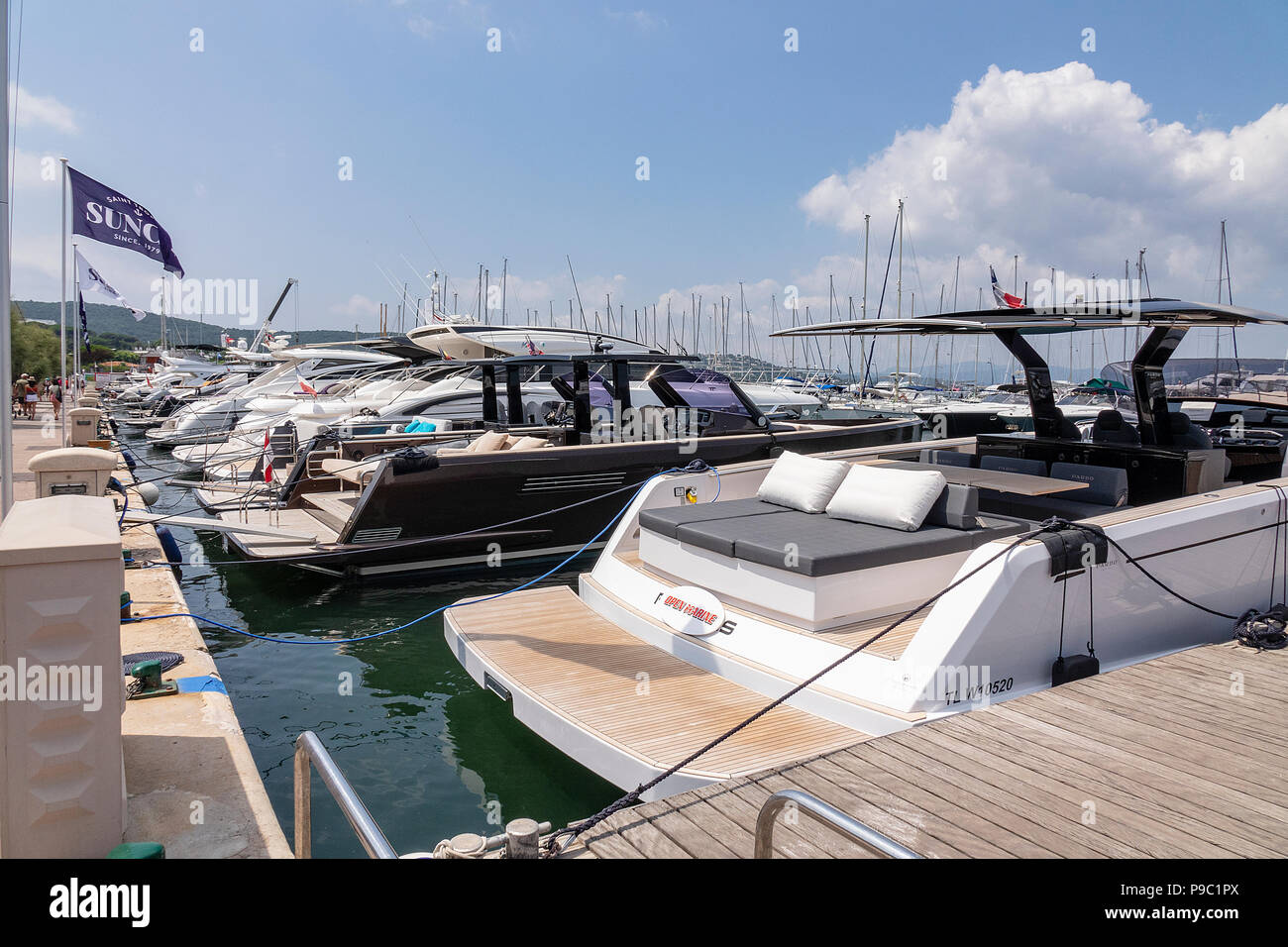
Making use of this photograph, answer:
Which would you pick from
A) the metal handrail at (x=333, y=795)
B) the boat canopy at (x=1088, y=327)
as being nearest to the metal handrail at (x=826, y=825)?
the metal handrail at (x=333, y=795)

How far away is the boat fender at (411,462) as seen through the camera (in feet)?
29.4

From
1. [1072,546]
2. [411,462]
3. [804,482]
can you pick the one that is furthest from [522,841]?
[411,462]

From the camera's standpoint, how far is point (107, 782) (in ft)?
9.68

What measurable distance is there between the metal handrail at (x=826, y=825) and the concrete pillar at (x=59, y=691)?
227cm

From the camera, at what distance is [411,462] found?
29.7 feet

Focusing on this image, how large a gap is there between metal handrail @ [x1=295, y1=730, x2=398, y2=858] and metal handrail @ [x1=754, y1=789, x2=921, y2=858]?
47.1 inches

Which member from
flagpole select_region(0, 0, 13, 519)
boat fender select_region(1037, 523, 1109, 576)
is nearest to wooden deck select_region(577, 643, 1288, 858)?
boat fender select_region(1037, 523, 1109, 576)

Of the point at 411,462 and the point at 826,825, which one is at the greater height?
the point at 411,462

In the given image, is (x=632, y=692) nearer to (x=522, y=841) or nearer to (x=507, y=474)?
(x=522, y=841)

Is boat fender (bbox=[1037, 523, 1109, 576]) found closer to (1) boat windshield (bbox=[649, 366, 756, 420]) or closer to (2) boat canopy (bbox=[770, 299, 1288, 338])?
(2) boat canopy (bbox=[770, 299, 1288, 338])

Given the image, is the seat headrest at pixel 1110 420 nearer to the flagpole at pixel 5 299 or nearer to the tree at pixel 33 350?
the flagpole at pixel 5 299

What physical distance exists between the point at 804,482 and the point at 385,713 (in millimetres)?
3579
